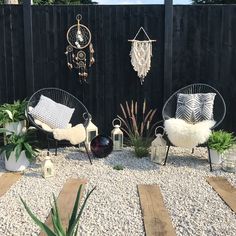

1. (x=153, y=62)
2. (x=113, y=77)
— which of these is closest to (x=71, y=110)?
(x=113, y=77)

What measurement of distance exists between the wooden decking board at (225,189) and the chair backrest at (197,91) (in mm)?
885

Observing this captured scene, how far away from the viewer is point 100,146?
4375 mm

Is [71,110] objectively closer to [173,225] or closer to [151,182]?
[151,182]

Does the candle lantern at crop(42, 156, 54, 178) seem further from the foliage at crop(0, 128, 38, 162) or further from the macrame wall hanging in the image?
the macrame wall hanging

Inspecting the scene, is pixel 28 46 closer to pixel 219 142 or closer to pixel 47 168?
pixel 47 168

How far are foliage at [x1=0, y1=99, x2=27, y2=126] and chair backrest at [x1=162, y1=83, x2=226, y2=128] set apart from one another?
5.10 feet

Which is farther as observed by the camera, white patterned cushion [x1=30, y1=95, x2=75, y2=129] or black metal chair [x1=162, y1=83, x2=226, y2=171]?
black metal chair [x1=162, y1=83, x2=226, y2=171]

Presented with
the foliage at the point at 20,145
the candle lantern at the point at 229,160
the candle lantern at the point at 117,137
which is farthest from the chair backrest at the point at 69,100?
the candle lantern at the point at 229,160

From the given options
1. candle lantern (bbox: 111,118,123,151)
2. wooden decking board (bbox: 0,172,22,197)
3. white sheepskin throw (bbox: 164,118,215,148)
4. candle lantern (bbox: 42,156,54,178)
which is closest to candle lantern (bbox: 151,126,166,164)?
white sheepskin throw (bbox: 164,118,215,148)

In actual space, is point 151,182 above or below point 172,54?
below

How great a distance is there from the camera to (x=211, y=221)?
2.80 meters

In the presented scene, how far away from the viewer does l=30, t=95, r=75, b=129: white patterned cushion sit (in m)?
4.34

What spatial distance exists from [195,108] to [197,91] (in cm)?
33

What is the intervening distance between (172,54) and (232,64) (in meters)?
0.74
